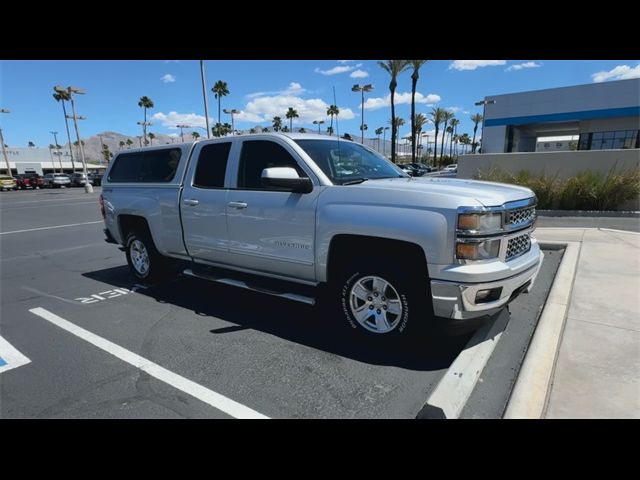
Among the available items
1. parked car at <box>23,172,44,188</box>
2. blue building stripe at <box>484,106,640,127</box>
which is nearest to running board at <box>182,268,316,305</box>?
blue building stripe at <box>484,106,640,127</box>

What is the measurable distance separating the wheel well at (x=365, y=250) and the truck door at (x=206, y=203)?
1.49 metres

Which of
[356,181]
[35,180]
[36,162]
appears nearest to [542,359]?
[356,181]

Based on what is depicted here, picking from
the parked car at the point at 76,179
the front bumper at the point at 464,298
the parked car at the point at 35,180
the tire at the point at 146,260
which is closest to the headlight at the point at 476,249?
the front bumper at the point at 464,298

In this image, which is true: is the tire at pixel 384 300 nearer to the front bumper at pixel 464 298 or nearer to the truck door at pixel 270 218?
the front bumper at pixel 464 298

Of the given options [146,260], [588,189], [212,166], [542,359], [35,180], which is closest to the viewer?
[542,359]

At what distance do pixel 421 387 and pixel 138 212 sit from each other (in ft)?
15.0

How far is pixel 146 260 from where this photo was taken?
5773 millimetres

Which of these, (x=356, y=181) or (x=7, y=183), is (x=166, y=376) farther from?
(x=7, y=183)

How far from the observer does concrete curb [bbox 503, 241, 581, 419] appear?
8.34 feet

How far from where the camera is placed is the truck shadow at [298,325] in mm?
3441

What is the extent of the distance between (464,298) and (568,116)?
41216mm

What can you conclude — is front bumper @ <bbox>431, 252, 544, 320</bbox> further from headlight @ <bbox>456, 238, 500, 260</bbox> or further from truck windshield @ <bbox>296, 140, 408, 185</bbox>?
truck windshield @ <bbox>296, 140, 408, 185</bbox>

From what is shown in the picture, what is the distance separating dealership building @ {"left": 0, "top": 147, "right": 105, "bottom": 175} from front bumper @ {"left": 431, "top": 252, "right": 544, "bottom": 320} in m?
90.8
